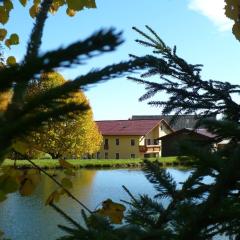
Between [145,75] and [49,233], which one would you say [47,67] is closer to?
[145,75]

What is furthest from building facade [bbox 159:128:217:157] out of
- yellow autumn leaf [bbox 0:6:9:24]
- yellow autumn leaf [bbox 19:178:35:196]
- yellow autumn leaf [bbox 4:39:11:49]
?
yellow autumn leaf [bbox 4:39:11:49]

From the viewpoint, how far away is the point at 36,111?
1.73 ft

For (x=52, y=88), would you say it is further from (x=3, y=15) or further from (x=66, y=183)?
(x=3, y=15)

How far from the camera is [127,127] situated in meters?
59.0

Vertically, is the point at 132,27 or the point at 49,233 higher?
the point at 132,27

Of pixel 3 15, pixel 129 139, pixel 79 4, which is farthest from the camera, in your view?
pixel 129 139

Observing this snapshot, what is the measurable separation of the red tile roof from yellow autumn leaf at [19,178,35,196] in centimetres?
5460

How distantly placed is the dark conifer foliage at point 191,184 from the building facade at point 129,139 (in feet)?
177

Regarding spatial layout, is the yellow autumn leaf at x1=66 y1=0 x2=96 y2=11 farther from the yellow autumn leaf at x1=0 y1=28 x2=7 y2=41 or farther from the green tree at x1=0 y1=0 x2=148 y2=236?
the green tree at x1=0 y1=0 x2=148 y2=236

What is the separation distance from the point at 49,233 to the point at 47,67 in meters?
13.7

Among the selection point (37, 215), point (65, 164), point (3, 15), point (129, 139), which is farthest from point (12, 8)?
point (129, 139)

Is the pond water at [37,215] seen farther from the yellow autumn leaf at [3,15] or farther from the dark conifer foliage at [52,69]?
the dark conifer foliage at [52,69]

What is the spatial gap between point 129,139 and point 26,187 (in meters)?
55.8

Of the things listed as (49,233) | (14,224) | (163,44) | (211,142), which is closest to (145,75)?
(163,44)
